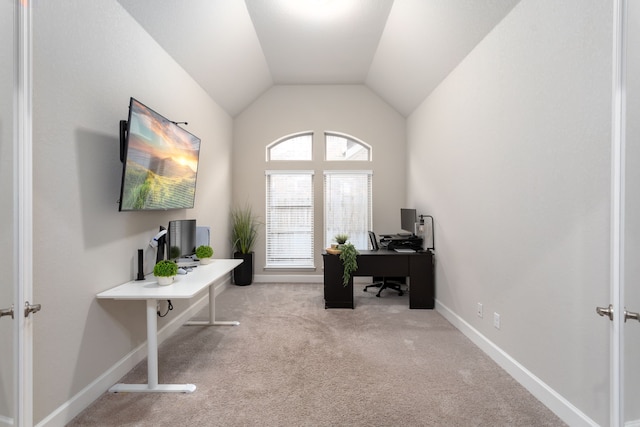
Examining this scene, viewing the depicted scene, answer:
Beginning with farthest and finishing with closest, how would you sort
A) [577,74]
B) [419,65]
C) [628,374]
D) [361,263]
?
[361,263] → [419,65] → [577,74] → [628,374]

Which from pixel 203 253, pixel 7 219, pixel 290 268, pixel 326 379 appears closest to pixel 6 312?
pixel 7 219

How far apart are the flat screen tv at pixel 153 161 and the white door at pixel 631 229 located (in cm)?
270

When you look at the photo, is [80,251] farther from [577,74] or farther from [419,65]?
[419,65]

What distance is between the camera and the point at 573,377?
1.88m

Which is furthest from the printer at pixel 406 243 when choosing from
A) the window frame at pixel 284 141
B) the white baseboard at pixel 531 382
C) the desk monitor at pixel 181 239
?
the desk monitor at pixel 181 239

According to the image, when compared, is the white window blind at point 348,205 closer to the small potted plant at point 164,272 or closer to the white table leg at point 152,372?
the small potted plant at point 164,272

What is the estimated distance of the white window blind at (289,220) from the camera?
5.86m

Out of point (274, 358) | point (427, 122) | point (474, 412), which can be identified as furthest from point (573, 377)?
point (427, 122)

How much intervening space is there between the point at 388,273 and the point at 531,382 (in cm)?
216

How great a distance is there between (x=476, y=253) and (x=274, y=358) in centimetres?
215

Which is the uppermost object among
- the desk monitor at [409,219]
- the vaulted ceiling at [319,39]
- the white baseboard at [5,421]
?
the vaulted ceiling at [319,39]

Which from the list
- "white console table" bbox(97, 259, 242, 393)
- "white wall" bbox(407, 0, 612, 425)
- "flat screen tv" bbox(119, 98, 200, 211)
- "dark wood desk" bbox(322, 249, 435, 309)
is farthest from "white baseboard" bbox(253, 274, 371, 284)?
"white console table" bbox(97, 259, 242, 393)

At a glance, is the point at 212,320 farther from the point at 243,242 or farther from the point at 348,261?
the point at 243,242

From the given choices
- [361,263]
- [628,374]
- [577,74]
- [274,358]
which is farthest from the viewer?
[361,263]
